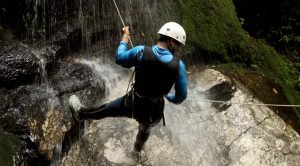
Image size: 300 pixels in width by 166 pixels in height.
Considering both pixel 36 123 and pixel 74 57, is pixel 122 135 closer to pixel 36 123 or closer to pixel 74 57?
pixel 36 123

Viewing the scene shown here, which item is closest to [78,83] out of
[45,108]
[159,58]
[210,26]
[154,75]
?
[45,108]

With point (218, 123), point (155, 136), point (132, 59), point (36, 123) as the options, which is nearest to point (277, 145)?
point (218, 123)

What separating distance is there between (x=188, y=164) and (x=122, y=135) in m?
1.17

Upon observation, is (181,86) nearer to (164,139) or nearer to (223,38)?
(164,139)

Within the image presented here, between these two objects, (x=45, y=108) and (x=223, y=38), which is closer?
(x=45, y=108)

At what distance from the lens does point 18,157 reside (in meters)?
5.80

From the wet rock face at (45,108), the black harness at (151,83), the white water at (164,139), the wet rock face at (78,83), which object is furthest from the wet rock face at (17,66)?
the black harness at (151,83)

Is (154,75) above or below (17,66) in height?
above

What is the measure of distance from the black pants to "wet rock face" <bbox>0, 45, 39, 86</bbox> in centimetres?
187

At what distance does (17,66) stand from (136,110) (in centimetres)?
278

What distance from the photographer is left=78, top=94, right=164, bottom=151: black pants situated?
5.00 meters

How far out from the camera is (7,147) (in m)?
5.67

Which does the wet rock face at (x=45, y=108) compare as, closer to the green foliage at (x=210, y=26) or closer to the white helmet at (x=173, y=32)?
the green foliage at (x=210, y=26)

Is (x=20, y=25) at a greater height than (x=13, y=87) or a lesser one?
greater
